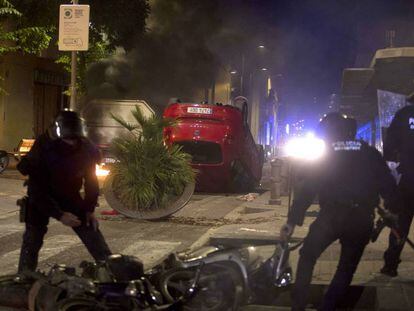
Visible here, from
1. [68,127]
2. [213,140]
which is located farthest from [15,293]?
[213,140]

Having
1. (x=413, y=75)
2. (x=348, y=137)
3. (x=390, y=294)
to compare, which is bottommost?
(x=390, y=294)

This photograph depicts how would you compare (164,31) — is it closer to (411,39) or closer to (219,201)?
(411,39)

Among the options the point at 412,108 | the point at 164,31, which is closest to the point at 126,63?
the point at 164,31

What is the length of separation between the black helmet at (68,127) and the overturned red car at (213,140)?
883 centimetres

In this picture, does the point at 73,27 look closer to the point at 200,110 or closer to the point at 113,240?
the point at 113,240

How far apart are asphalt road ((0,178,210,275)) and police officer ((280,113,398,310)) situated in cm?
252

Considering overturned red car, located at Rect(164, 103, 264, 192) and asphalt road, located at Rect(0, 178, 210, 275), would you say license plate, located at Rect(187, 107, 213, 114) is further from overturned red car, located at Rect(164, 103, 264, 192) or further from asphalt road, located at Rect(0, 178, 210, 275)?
asphalt road, located at Rect(0, 178, 210, 275)

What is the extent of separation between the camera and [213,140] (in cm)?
1341

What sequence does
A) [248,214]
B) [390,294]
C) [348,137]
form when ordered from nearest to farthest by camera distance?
[348,137], [390,294], [248,214]

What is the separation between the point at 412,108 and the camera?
16.6 ft

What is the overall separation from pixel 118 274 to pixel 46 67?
2104 centimetres

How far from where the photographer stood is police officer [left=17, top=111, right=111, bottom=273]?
14.1ft

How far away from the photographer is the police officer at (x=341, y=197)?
3854 mm

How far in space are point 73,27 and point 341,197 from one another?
7186mm
